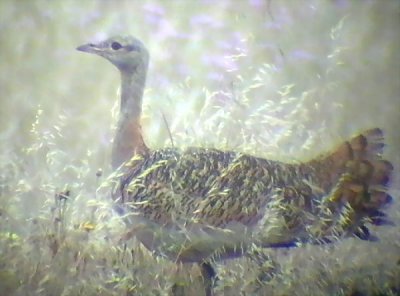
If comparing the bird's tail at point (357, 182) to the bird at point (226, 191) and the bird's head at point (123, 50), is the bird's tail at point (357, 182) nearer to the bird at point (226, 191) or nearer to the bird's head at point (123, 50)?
the bird at point (226, 191)

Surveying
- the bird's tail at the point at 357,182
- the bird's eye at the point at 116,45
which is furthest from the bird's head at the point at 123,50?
the bird's tail at the point at 357,182

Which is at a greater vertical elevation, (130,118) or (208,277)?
(130,118)

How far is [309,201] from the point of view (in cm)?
170

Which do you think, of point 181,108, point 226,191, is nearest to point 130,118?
point 181,108

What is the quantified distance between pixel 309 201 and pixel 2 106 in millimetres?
897

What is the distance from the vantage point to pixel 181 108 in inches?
67.0

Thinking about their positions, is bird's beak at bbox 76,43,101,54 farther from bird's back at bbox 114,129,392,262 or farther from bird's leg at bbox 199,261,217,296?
bird's leg at bbox 199,261,217,296

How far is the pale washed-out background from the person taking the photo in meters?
1.67

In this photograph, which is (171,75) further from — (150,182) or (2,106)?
(2,106)

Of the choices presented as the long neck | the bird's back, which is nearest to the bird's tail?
the bird's back

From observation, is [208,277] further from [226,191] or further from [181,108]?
[181,108]

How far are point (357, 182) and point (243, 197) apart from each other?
329 mm

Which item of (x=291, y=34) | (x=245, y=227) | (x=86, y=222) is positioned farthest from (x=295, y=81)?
(x=86, y=222)

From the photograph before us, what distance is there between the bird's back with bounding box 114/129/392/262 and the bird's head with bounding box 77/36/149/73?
0.86 ft
